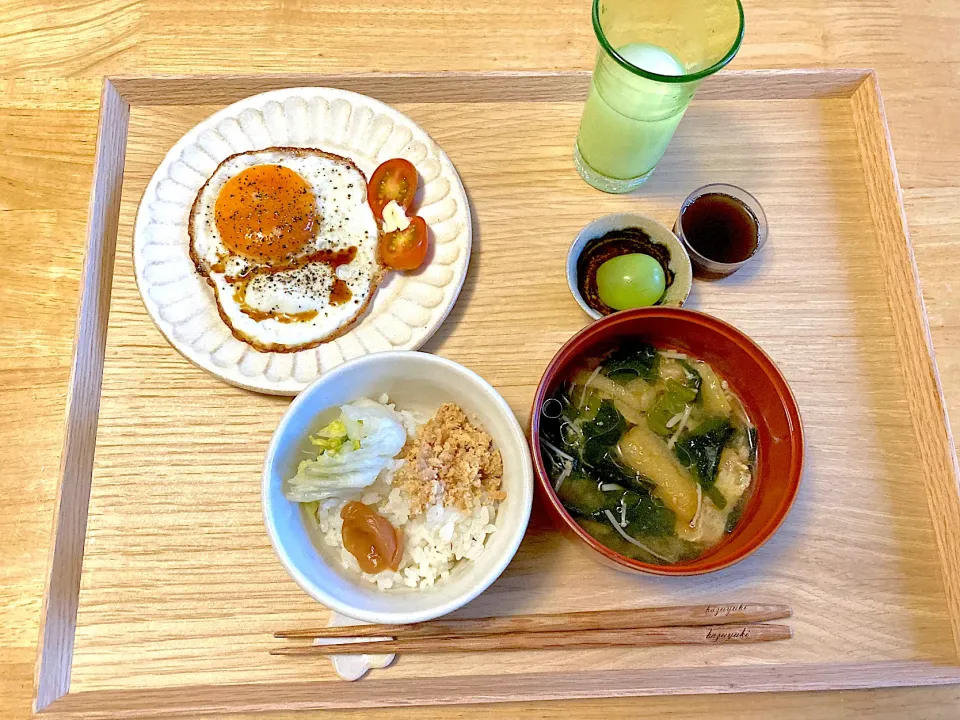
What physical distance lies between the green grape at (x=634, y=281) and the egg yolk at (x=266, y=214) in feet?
2.73

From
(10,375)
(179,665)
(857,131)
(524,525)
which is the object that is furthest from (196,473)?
(857,131)

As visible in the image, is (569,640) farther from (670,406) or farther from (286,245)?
(286,245)

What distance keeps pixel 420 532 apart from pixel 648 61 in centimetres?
124

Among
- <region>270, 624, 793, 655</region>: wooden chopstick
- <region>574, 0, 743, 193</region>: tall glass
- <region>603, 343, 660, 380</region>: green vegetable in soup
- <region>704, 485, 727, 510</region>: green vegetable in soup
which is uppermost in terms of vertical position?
<region>574, 0, 743, 193</region>: tall glass

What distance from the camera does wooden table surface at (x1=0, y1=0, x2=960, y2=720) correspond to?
1.67 m

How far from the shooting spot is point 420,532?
1370 mm

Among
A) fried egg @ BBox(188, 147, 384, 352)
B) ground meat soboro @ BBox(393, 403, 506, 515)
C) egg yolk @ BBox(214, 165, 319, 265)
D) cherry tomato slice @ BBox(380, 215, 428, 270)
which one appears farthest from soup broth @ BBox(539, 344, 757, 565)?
egg yolk @ BBox(214, 165, 319, 265)

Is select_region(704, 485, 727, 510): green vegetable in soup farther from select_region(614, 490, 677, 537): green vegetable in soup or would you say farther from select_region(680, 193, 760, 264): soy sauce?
select_region(680, 193, 760, 264): soy sauce

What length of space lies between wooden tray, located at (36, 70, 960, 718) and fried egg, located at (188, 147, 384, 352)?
8.0 inches

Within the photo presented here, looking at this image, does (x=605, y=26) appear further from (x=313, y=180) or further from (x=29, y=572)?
(x=29, y=572)

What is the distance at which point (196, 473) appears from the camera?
1513 mm

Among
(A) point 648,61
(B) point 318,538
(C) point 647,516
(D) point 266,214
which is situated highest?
(A) point 648,61

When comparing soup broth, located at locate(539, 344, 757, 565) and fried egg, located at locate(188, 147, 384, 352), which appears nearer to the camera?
soup broth, located at locate(539, 344, 757, 565)

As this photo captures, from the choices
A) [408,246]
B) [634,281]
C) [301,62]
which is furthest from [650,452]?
[301,62]
